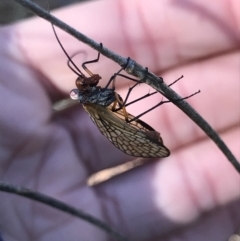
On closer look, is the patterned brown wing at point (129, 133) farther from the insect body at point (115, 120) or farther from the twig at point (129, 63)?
the twig at point (129, 63)

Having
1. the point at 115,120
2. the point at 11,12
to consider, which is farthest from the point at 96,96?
the point at 11,12

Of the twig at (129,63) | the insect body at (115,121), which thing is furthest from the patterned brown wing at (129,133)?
the twig at (129,63)

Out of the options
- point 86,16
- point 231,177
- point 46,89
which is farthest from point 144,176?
point 86,16

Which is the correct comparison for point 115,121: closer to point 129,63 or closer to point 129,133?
point 129,133

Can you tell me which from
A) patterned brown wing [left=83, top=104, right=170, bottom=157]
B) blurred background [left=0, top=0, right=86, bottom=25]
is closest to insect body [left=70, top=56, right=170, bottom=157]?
patterned brown wing [left=83, top=104, right=170, bottom=157]

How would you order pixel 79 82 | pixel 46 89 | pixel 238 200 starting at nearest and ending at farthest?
1. pixel 79 82
2. pixel 46 89
3. pixel 238 200

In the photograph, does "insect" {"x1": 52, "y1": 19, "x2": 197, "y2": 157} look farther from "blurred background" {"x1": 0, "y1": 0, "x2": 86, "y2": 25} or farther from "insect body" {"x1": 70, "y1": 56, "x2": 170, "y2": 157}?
"blurred background" {"x1": 0, "y1": 0, "x2": 86, "y2": 25}

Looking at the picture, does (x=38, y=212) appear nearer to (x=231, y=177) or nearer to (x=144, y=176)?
(x=144, y=176)
